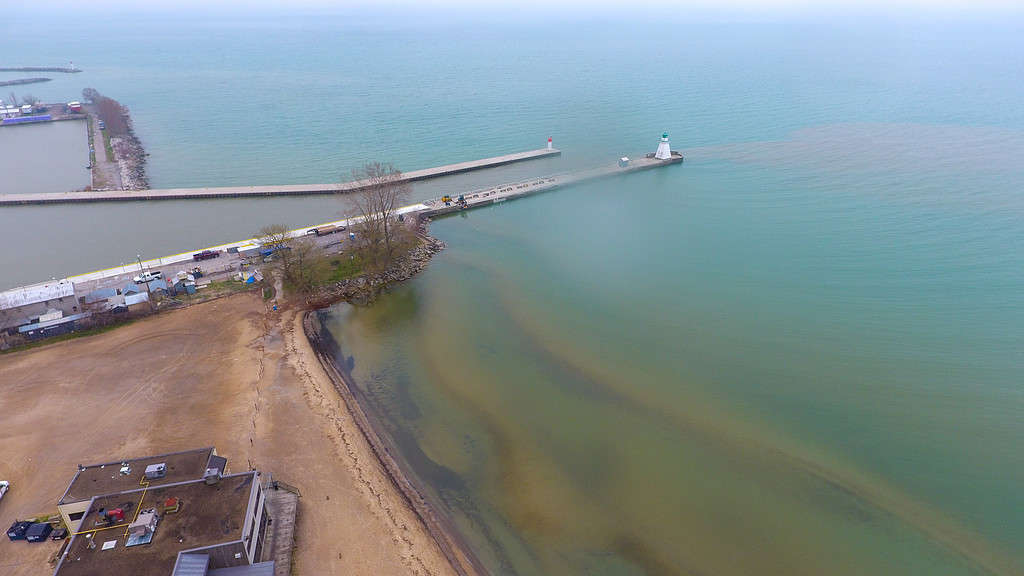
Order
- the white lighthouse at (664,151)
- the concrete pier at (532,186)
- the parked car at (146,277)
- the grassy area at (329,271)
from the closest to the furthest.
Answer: the parked car at (146,277), the grassy area at (329,271), the concrete pier at (532,186), the white lighthouse at (664,151)

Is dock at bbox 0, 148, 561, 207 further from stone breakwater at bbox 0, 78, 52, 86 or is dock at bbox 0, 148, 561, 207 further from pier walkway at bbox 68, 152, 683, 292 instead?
stone breakwater at bbox 0, 78, 52, 86

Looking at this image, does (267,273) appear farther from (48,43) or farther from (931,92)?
(48,43)

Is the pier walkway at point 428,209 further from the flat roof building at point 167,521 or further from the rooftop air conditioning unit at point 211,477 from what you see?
the rooftop air conditioning unit at point 211,477

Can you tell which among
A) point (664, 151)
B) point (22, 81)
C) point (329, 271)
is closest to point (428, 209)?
point (329, 271)

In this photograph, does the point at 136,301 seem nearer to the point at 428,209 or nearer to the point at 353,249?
the point at 353,249

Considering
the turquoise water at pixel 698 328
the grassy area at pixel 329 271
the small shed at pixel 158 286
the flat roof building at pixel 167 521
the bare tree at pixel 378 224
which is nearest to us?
the flat roof building at pixel 167 521

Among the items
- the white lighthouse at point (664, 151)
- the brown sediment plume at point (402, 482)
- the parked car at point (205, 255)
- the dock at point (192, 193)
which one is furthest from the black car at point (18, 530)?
the white lighthouse at point (664, 151)

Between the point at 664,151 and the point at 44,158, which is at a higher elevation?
the point at 44,158
